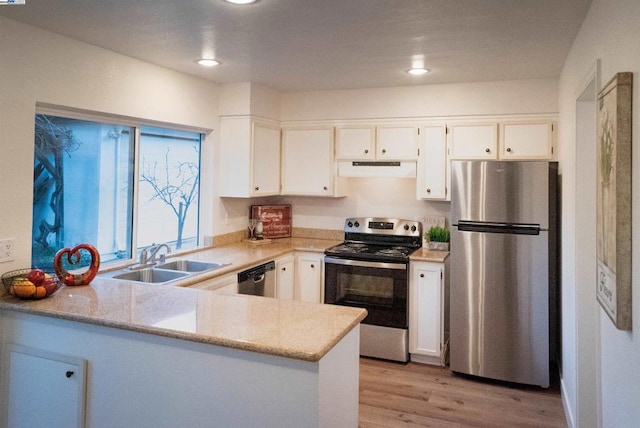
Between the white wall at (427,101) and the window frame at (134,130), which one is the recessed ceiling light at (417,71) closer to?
the white wall at (427,101)

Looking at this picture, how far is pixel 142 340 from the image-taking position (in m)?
1.96

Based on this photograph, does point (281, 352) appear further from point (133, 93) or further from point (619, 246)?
point (133, 93)

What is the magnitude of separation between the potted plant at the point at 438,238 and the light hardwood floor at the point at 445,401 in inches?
39.1

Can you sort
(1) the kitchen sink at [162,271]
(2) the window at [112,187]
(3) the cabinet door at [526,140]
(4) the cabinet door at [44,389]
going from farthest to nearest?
(3) the cabinet door at [526,140] < (1) the kitchen sink at [162,271] < (2) the window at [112,187] < (4) the cabinet door at [44,389]

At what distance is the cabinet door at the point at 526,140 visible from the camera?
380 cm

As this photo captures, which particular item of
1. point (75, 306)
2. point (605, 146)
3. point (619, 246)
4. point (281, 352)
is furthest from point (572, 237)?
point (75, 306)

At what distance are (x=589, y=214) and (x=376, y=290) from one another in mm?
1808

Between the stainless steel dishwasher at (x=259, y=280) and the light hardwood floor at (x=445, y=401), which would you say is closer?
the light hardwood floor at (x=445, y=401)

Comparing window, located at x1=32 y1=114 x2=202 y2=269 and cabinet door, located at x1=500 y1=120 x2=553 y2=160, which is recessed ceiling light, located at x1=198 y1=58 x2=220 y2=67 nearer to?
window, located at x1=32 y1=114 x2=202 y2=269

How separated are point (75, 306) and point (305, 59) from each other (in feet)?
6.97

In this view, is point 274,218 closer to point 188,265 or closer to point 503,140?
point 188,265

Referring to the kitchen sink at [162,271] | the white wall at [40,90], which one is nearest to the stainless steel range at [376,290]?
the kitchen sink at [162,271]

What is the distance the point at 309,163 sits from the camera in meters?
4.52

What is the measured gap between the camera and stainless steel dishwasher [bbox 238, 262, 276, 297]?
11.4ft
